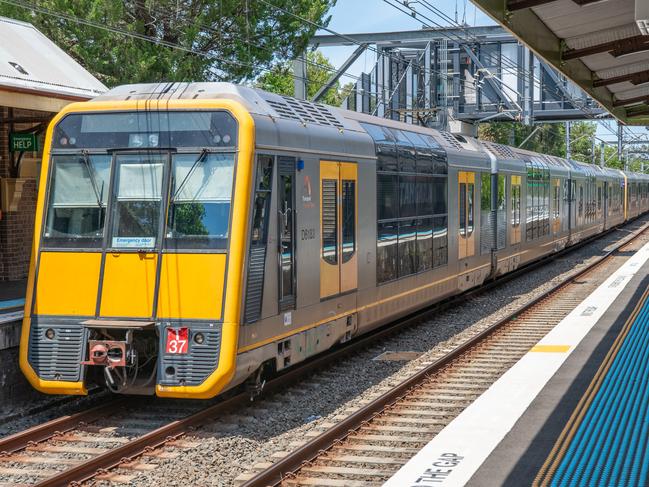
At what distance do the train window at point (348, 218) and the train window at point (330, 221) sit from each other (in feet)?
0.87

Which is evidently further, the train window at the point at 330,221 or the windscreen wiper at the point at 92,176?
the train window at the point at 330,221

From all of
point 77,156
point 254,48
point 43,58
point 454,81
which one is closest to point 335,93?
point 454,81

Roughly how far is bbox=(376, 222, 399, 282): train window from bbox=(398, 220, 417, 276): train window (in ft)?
0.85

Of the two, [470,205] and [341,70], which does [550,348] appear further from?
[341,70]

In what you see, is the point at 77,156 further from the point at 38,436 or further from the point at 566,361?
the point at 566,361

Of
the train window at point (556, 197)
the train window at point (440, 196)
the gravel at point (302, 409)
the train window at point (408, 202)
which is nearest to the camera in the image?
the gravel at point (302, 409)

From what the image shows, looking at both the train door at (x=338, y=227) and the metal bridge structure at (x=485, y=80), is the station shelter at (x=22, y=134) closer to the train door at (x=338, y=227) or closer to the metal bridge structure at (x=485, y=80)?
the train door at (x=338, y=227)

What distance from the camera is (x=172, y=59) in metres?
21.4

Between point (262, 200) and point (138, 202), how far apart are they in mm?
1212

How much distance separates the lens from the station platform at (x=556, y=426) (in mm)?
7168

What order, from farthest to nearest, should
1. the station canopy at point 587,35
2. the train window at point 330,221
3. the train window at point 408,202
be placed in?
the train window at point 408,202, the train window at point 330,221, the station canopy at point 587,35

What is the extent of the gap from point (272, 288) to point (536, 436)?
9.69 ft

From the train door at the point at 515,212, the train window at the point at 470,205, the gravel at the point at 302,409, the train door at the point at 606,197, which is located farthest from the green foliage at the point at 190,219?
the train door at the point at 606,197

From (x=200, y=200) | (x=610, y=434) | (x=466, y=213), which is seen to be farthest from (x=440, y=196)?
Answer: (x=610, y=434)
